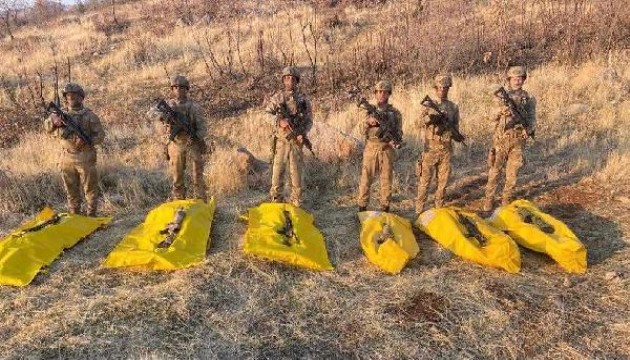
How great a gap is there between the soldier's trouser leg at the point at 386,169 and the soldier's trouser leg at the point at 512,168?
141 cm

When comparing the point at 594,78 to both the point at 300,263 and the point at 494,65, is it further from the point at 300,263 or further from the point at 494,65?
the point at 300,263

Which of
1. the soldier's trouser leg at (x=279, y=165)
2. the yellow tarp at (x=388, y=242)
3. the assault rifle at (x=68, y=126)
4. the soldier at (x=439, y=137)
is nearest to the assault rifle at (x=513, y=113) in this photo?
the soldier at (x=439, y=137)

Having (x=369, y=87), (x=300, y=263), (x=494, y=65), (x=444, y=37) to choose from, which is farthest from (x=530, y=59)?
(x=300, y=263)

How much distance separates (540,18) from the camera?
13336 mm

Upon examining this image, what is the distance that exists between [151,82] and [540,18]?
10.2 meters

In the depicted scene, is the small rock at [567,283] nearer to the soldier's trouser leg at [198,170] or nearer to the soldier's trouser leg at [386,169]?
the soldier's trouser leg at [386,169]

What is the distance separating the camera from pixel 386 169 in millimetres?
6070

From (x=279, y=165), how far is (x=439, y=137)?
6.34 feet

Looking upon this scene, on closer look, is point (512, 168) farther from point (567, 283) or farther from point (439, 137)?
point (567, 283)

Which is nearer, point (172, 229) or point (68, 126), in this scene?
point (172, 229)

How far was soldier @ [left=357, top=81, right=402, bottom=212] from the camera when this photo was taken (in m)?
5.77

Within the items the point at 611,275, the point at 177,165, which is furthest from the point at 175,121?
the point at 611,275

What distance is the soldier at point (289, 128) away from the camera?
235 inches

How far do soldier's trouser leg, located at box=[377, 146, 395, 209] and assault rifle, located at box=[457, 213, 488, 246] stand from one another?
1022 millimetres
